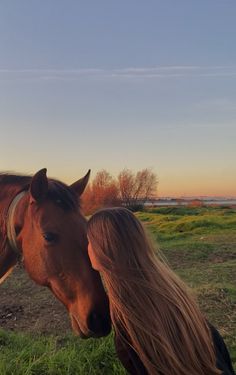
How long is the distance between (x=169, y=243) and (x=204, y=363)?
9.22m

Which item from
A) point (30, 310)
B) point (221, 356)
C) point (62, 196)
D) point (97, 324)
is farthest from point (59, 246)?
point (30, 310)

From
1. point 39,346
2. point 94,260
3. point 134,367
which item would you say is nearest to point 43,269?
point 94,260

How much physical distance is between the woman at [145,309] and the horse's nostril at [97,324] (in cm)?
15

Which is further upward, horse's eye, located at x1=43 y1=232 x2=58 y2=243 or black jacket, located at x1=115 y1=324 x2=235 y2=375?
horse's eye, located at x1=43 y1=232 x2=58 y2=243

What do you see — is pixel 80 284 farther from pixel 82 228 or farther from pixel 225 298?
pixel 225 298

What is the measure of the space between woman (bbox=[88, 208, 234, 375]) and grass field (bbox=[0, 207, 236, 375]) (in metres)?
0.27

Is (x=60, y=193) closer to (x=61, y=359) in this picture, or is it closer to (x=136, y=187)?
(x=61, y=359)

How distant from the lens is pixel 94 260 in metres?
2.01

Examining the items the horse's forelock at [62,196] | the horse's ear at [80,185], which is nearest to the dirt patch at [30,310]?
the horse's ear at [80,185]

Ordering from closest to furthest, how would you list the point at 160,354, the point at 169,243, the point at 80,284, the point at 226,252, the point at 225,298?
the point at 160,354, the point at 80,284, the point at 225,298, the point at 226,252, the point at 169,243

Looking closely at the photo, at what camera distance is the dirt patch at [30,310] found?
5316mm

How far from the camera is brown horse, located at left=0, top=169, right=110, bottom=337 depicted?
2.14 m

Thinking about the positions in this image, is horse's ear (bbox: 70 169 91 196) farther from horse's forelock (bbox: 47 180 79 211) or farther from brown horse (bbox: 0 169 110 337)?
horse's forelock (bbox: 47 180 79 211)

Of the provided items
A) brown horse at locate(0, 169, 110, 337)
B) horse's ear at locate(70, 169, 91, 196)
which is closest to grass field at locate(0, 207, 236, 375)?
brown horse at locate(0, 169, 110, 337)
